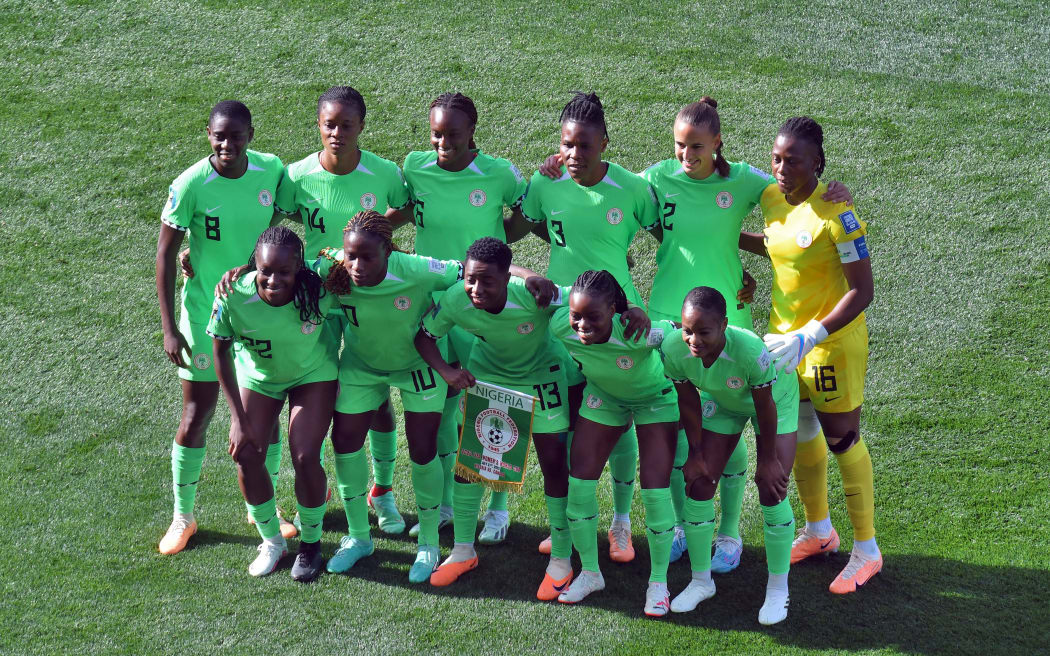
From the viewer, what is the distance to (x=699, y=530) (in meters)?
5.78

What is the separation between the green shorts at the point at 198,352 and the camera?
6238 millimetres

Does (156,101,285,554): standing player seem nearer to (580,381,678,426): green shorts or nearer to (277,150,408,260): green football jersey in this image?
(277,150,408,260): green football jersey

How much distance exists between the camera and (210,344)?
6250 mm

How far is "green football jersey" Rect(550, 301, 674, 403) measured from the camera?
18.1 ft

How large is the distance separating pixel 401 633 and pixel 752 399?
2.03 m

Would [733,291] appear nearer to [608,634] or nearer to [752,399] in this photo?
[752,399]

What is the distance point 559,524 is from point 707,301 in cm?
151

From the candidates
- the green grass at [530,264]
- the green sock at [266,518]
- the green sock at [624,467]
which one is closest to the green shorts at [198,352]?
the green sock at [266,518]

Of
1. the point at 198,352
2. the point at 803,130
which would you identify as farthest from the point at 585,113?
the point at 198,352

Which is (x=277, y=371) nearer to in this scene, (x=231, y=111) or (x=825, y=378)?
(x=231, y=111)

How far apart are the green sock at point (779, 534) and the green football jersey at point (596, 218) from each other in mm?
1236

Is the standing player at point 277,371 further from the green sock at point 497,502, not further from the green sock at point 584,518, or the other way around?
the green sock at point 584,518

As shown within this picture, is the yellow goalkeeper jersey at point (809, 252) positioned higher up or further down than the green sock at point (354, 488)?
higher up

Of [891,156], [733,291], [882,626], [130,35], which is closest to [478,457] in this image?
[733,291]
